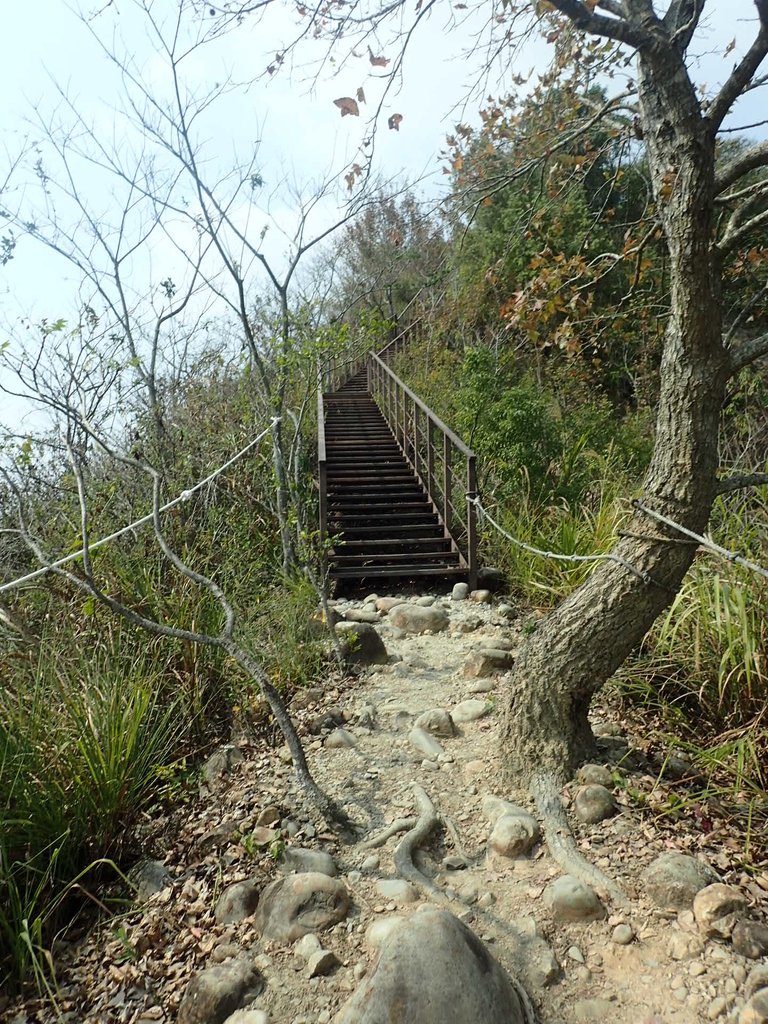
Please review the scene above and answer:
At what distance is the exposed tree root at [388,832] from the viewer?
267cm

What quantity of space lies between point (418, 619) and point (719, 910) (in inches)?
130

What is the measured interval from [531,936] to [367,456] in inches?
319

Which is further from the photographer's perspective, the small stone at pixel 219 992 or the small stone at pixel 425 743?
the small stone at pixel 425 743

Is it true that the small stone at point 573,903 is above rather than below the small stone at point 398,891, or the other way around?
below

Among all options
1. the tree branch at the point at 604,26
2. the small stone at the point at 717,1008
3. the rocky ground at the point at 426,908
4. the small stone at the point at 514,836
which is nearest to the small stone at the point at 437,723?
the rocky ground at the point at 426,908

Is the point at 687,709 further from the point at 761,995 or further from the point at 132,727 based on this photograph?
the point at 132,727

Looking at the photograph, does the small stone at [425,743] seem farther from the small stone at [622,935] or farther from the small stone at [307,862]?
the small stone at [622,935]

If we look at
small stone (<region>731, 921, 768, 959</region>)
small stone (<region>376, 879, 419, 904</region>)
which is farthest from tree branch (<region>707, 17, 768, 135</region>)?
small stone (<region>376, 879, 419, 904</region>)

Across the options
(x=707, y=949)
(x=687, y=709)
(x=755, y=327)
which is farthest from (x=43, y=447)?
(x=755, y=327)

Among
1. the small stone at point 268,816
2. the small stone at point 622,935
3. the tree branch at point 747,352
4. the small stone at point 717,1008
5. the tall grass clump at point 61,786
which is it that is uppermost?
the tree branch at point 747,352

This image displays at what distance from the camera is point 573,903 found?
87.8 inches

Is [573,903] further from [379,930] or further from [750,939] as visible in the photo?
[379,930]

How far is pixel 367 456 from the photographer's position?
9.97 metres

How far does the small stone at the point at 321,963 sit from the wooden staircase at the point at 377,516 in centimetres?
373
